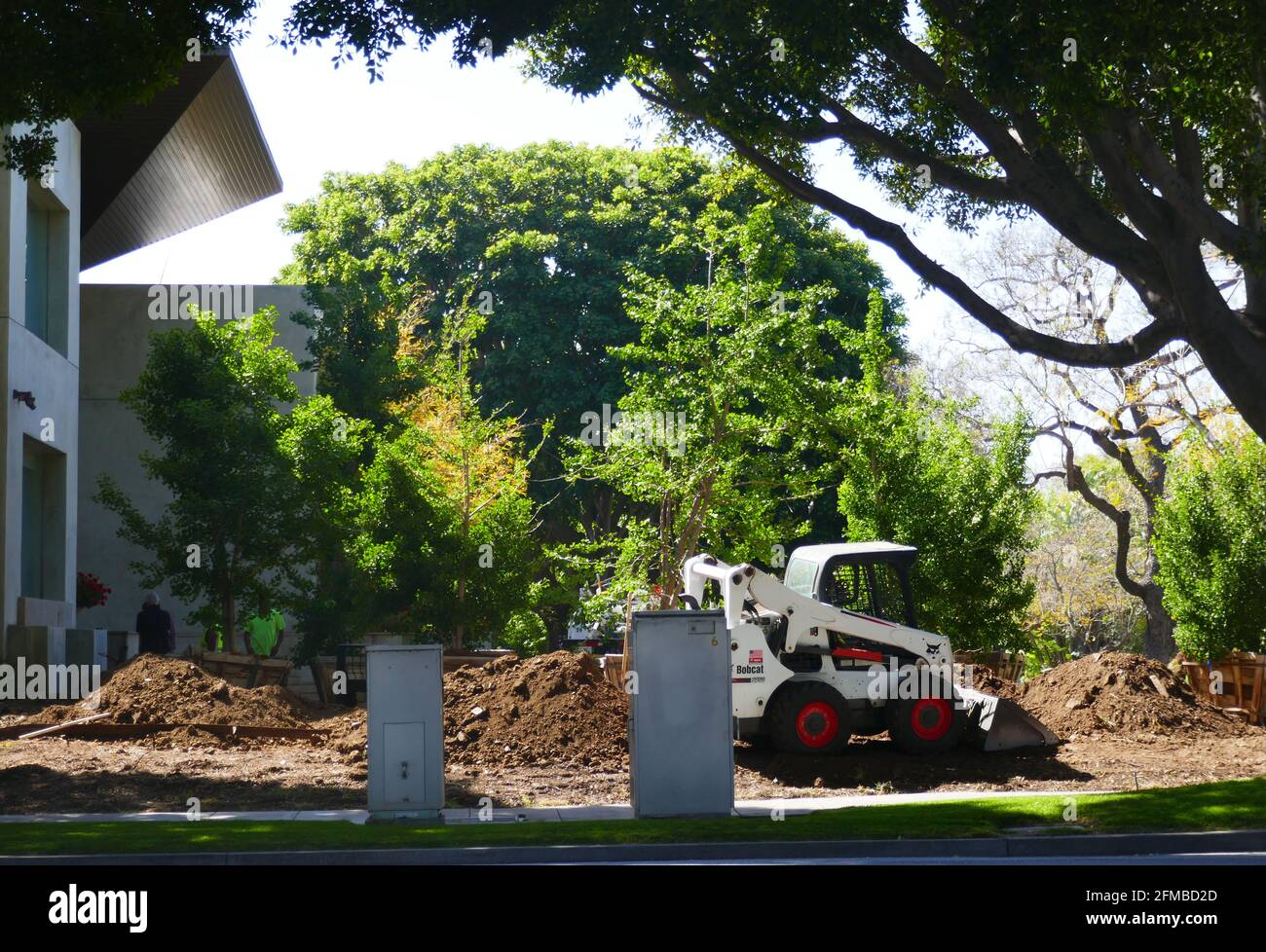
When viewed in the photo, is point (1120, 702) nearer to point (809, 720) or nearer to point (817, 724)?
point (817, 724)

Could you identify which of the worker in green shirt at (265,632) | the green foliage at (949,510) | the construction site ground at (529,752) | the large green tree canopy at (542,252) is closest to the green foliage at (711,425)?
the green foliage at (949,510)

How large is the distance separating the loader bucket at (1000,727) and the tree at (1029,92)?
5041 mm

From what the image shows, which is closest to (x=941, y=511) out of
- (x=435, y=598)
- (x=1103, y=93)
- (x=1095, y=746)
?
(x=1095, y=746)

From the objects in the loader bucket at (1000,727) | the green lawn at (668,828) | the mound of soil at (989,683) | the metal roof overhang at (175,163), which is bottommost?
the green lawn at (668,828)

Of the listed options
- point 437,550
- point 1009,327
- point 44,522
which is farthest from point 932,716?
point 44,522

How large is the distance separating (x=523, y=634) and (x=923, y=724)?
1222cm

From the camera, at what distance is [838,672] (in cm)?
1756

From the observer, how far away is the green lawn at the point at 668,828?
10727 millimetres

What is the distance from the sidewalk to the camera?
41.8 ft

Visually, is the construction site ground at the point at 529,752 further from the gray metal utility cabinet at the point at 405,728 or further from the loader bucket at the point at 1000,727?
the gray metal utility cabinet at the point at 405,728

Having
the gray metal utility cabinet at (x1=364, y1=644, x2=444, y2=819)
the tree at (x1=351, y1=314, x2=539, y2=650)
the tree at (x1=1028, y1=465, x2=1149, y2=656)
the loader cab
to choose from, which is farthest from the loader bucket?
the tree at (x1=1028, y1=465, x2=1149, y2=656)

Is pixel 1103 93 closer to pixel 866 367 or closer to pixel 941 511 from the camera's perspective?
pixel 941 511

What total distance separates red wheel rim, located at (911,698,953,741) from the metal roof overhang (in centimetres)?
1699
